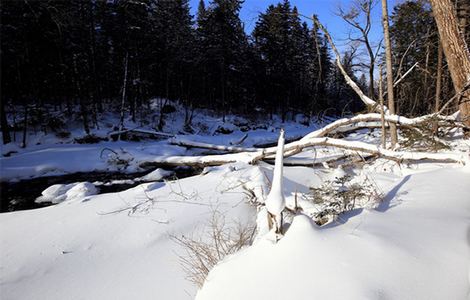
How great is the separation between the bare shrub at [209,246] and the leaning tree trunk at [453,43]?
4.94 meters

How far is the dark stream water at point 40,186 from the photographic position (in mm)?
6552

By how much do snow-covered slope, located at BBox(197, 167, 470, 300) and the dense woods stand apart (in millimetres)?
6114

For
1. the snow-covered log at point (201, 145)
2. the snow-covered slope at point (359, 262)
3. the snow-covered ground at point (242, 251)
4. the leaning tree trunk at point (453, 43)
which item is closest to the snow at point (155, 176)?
the snow-covered log at point (201, 145)

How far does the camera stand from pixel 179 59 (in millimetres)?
22156

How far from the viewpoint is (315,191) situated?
4227mm

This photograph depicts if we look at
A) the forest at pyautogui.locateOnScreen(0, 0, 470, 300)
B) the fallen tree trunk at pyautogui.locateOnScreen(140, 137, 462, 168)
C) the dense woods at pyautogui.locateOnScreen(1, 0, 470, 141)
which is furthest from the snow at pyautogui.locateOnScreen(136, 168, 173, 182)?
the dense woods at pyautogui.locateOnScreen(1, 0, 470, 141)

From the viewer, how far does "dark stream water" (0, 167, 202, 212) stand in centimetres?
655

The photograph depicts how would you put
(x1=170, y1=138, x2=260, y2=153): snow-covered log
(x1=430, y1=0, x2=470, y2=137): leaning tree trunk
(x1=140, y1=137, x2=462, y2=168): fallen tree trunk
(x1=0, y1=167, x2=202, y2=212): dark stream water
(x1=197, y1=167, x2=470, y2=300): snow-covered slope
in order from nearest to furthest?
(x1=197, y1=167, x2=470, y2=300): snow-covered slope
(x1=430, y1=0, x2=470, y2=137): leaning tree trunk
(x1=140, y1=137, x2=462, y2=168): fallen tree trunk
(x1=0, y1=167, x2=202, y2=212): dark stream water
(x1=170, y1=138, x2=260, y2=153): snow-covered log

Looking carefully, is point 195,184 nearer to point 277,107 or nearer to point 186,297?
point 186,297

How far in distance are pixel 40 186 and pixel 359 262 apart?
9393mm

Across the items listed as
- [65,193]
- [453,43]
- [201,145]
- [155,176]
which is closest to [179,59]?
[201,145]

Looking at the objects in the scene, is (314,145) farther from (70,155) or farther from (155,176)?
(70,155)

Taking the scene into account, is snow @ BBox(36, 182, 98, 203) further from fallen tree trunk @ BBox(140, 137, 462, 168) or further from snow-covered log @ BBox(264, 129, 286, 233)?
snow-covered log @ BBox(264, 129, 286, 233)

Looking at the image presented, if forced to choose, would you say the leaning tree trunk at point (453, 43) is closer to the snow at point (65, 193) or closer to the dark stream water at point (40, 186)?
the dark stream water at point (40, 186)
